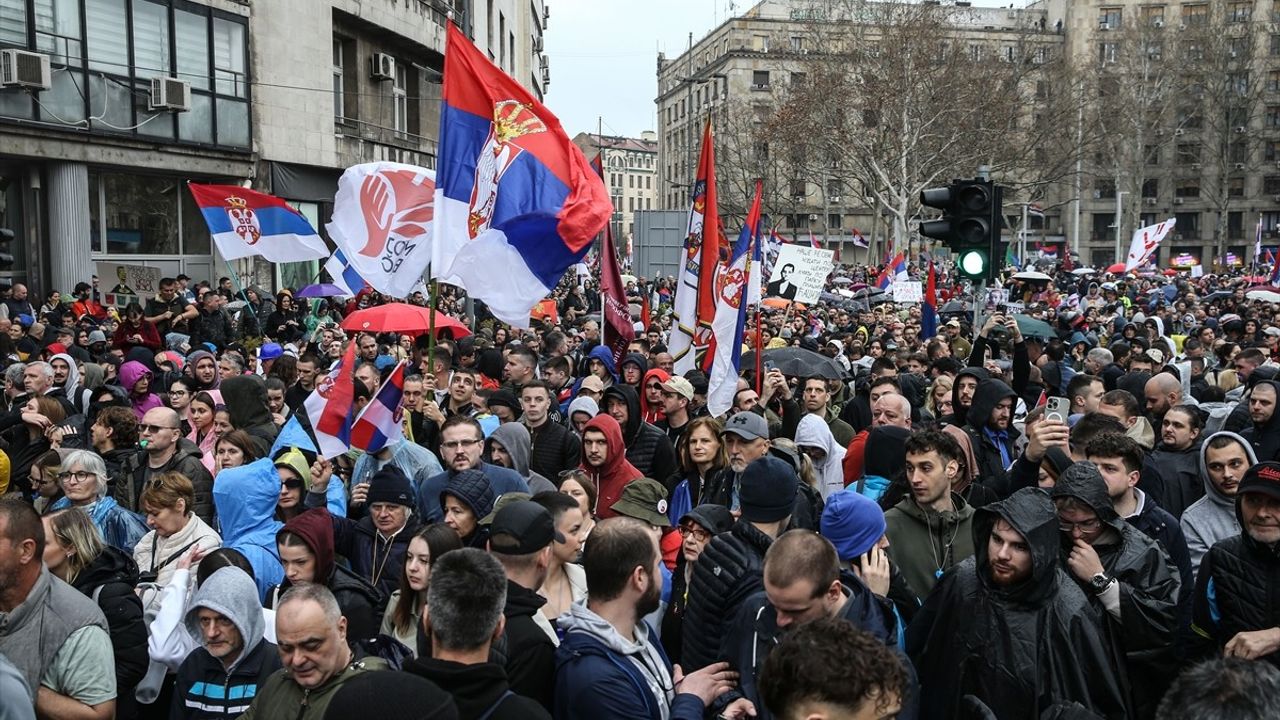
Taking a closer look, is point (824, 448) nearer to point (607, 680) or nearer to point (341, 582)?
point (341, 582)

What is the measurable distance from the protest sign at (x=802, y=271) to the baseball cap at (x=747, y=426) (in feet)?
34.4

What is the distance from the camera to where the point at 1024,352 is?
383 inches

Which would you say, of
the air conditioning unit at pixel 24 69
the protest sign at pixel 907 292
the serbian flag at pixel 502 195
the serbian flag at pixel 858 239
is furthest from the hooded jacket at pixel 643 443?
the serbian flag at pixel 858 239

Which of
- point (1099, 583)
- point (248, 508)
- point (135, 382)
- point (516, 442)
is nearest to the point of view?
point (1099, 583)

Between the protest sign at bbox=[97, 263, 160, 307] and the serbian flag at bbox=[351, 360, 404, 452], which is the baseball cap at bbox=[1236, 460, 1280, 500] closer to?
the serbian flag at bbox=[351, 360, 404, 452]

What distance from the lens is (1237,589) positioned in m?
4.10

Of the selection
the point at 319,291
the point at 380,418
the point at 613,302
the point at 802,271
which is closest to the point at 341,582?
the point at 380,418

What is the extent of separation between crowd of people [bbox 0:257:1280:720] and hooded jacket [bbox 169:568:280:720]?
12 mm

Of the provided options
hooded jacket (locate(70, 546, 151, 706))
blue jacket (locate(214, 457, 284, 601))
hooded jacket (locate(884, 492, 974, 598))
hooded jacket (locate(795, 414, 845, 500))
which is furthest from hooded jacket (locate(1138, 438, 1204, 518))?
hooded jacket (locate(70, 546, 151, 706))

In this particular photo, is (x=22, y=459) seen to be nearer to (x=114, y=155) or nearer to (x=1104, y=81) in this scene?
(x=114, y=155)

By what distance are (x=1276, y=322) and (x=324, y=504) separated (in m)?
19.2

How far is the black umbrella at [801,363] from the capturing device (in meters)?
9.98

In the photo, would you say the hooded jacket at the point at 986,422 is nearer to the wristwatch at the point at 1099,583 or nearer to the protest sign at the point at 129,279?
the wristwatch at the point at 1099,583

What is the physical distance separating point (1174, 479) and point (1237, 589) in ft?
8.57
